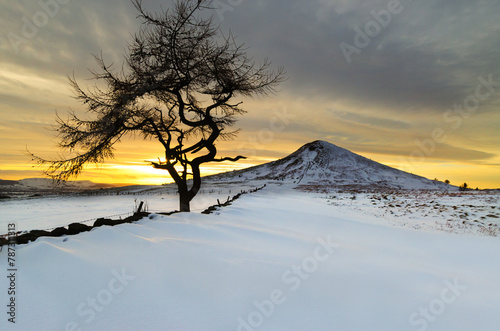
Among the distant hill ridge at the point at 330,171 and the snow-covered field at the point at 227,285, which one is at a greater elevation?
the distant hill ridge at the point at 330,171

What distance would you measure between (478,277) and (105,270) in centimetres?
814

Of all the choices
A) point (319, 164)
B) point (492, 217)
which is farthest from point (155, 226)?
point (319, 164)

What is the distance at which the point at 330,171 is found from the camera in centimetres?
10275

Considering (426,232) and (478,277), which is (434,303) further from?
(426,232)

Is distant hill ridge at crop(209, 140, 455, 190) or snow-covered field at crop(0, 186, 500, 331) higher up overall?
distant hill ridge at crop(209, 140, 455, 190)

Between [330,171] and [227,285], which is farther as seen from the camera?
[330,171]

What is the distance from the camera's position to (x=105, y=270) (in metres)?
3.72

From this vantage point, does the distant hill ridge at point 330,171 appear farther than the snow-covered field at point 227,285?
Yes

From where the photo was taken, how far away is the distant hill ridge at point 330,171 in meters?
88.1

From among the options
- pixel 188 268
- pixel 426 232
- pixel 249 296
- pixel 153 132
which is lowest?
pixel 426 232

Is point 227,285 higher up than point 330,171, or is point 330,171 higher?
point 330,171

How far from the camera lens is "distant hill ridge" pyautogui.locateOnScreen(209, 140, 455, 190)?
88.1 m

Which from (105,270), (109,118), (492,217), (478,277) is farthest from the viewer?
(492,217)

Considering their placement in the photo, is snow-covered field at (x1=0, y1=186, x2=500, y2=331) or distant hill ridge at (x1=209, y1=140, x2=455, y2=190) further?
distant hill ridge at (x1=209, y1=140, x2=455, y2=190)
